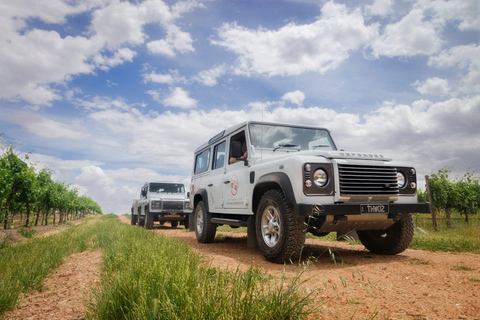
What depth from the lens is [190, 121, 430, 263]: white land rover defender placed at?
12.8ft

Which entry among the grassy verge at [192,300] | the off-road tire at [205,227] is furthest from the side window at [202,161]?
the grassy verge at [192,300]

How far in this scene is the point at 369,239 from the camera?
5363mm

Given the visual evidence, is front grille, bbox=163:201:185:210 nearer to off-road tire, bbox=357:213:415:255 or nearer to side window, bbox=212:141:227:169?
side window, bbox=212:141:227:169

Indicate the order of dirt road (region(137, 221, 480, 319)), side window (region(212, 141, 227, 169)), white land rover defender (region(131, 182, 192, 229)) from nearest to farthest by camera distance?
dirt road (region(137, 221, 480, 319)), side window (region(212, 141, 227, 169)), white land rover defender (region(131, 182, 192, 229))

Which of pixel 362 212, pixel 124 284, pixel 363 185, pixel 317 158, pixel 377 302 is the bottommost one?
pixel 377 302

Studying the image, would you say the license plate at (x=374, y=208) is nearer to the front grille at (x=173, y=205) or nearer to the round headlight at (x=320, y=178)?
the round headlight at (x=320, y=178)

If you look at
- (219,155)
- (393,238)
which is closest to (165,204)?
(219,155)

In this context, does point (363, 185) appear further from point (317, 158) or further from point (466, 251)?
point (466, 251)

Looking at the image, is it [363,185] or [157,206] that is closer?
[363,185]

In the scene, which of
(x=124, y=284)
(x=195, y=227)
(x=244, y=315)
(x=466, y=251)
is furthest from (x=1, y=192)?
(x=466, y=251)

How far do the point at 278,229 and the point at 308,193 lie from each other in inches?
30.4

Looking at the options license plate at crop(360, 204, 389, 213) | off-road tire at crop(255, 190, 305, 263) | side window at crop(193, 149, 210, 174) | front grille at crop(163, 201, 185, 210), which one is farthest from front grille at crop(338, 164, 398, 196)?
front grille at crop(163, 201, 185, 210)

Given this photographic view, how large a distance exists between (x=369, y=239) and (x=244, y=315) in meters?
4.27

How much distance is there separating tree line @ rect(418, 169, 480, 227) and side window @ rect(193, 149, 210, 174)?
41.7 ft
